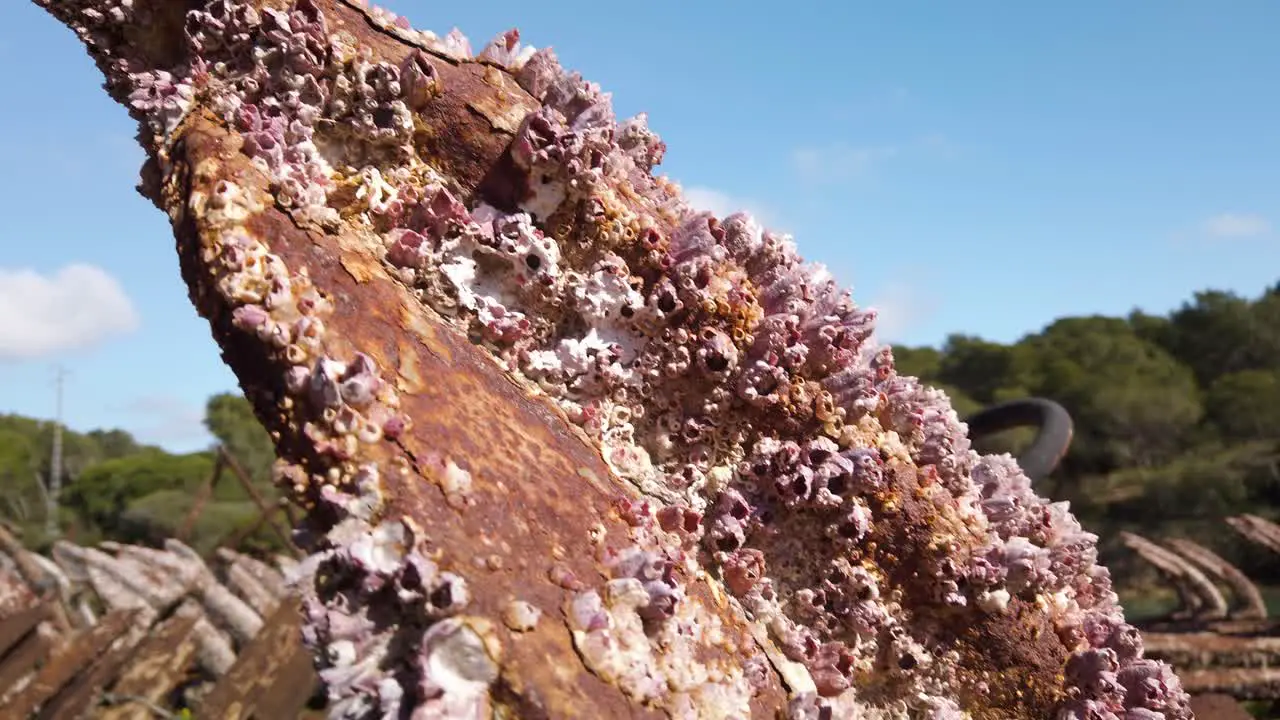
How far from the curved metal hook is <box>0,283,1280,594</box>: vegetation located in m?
26.4

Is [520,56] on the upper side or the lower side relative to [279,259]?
upper

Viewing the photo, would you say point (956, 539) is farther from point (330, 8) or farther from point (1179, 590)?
point (1179, 590)

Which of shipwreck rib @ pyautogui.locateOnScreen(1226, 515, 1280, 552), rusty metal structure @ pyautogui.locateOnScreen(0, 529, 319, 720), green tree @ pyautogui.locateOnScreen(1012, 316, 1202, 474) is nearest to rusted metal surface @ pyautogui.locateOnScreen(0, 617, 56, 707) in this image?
rusty metal structure @ pyautogui.locateOnScreen(0, 529, 319, 720)

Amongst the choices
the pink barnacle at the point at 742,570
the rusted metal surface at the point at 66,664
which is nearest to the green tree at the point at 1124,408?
the rusted metal surface at the point at 66,664

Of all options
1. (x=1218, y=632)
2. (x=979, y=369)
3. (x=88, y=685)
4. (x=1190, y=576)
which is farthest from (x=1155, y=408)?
(x=88, y=685)

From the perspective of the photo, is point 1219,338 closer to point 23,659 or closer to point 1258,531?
point 1258,531

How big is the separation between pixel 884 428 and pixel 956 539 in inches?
10.5

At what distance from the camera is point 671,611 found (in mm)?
1506

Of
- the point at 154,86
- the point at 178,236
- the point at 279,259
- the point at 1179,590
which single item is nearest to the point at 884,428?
the point at 279,259

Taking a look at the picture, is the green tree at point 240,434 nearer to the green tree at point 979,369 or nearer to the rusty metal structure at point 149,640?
the rusty metal structure at point 149,640

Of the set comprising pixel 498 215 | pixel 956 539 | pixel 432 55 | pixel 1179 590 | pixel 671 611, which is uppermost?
pixel 1179 590

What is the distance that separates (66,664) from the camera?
20.9ft

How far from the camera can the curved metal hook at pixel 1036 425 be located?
363cm

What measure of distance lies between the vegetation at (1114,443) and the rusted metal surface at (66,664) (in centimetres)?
2127
